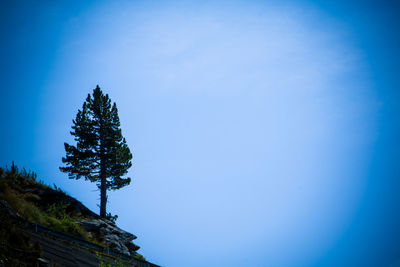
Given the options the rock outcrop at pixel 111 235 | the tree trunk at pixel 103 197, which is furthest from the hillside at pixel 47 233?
the tree trunk at pixel 103 197

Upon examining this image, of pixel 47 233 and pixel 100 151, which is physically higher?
pixel 100 151

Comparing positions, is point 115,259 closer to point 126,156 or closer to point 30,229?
point 30,229

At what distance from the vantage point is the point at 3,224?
560 centimetres

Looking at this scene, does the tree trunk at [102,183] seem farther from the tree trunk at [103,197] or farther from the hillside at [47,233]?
the hillside at [47,233]

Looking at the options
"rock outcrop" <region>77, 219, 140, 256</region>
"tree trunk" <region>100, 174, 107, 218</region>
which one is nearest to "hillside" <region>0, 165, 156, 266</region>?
"rock outcrop" <region>77, 219, 140, 256</region>

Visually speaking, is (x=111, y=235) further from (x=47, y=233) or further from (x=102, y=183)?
(x=47, y=233)

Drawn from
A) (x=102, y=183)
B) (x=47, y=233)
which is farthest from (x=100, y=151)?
(x=47, y=233)

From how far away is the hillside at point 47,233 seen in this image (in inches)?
205

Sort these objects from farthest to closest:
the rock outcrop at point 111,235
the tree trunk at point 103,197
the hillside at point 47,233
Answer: the tree trunk at point 103,197 < the rock outcrop at point 111,235 < the hillside at point 47,233

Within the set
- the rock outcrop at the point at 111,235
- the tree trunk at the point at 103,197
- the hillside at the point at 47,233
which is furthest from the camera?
the tree trunk at the point at 103,197

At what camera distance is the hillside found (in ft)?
17.1

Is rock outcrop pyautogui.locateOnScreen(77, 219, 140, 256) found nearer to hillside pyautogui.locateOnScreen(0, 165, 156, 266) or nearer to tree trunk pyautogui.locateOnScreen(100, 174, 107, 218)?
hillside pyautogui.locateOnScreen(0, 165, 156, 266)

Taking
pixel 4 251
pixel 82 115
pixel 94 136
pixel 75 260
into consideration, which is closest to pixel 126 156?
pixel 94 136

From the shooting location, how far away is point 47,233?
860cm
